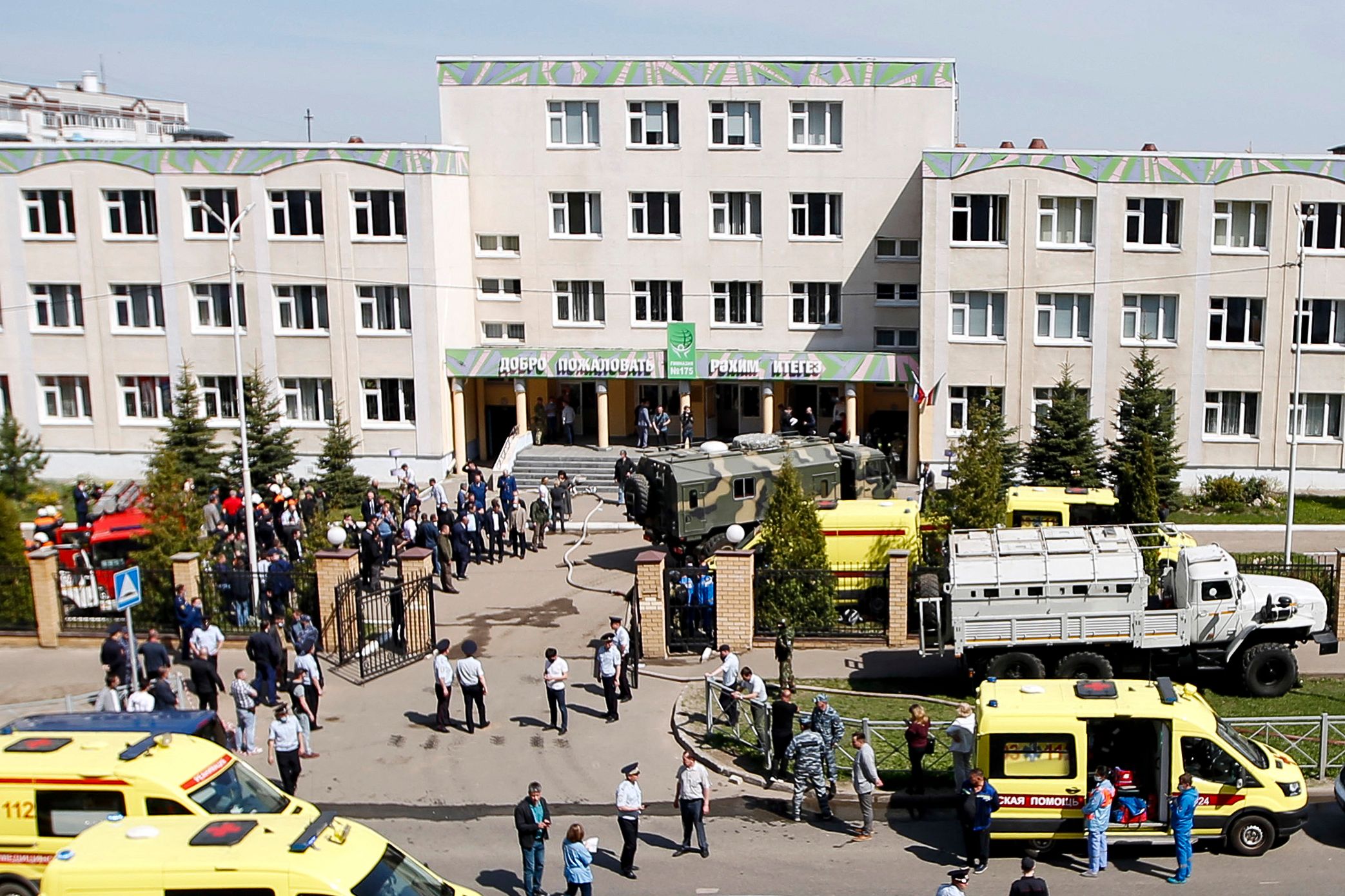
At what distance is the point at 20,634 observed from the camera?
23.1 meters

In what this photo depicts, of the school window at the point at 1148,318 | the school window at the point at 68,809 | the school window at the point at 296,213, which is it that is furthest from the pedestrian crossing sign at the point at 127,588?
the school window at the point at 1148,318

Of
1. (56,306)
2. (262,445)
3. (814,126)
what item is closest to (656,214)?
(814,126)

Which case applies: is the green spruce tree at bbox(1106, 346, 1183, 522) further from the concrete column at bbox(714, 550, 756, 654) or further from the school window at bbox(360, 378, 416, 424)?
the school window at bbox(360, 378, 416, 424)

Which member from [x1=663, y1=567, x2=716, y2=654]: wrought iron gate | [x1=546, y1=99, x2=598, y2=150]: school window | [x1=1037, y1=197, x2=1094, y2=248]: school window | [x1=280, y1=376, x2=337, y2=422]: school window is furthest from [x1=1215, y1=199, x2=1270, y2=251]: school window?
[x1=280, y1=376, x2=337, y2=422]: school window

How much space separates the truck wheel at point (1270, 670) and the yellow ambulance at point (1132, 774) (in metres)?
5.13

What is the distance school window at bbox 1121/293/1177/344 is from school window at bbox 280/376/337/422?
23.7 metres

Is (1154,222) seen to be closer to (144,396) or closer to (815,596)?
(815,596)

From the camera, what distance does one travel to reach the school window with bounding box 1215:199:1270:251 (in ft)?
115

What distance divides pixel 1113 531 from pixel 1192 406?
1739 cm

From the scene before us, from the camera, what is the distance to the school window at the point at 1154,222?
115ft

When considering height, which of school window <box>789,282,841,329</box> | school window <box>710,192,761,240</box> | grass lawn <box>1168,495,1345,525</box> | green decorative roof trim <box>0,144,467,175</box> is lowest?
grass lawn <box>1168,495,1345,525</box>

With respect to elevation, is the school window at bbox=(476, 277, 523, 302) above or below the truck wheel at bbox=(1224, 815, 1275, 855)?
above

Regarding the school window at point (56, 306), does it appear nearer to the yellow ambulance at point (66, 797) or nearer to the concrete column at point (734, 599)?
the concrete column at point (734, 599)

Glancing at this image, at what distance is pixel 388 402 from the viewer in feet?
126
